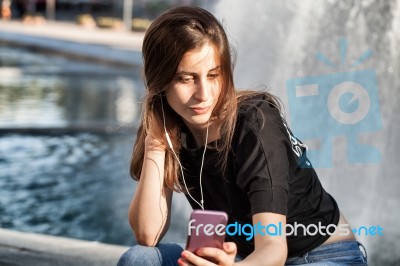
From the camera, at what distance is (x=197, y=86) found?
7.55 ft

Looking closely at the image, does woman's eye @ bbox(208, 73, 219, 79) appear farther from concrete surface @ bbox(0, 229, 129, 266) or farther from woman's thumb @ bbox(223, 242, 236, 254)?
concrete surface @ bbox(0, 229, 129, 266)

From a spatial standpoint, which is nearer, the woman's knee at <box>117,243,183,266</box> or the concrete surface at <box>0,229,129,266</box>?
the woman's knee at <box>117,243,183,266</box>

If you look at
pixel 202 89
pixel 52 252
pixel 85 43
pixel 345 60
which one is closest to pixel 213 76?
pixel 202 89

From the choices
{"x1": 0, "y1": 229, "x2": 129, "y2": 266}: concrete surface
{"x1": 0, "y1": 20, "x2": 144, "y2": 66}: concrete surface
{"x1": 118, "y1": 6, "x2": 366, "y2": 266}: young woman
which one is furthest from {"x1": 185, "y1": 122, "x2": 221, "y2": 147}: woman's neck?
{"x1": 0, "y1": 20, "x2": 144, "y2": 66}: concrete surface

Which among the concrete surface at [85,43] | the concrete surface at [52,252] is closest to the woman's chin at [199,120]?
the concrete surface at [52,252]

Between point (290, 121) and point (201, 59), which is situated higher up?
point (201, 59)

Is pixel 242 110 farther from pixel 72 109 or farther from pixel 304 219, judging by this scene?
pixel 72 109

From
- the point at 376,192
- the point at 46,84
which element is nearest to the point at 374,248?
the point at 376,192

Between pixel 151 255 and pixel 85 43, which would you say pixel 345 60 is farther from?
pixel 85 43

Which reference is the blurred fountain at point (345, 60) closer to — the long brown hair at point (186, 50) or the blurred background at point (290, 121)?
the blurred background at point (290, 121)

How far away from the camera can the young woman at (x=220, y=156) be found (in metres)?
2.21

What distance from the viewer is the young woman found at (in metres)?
2.21

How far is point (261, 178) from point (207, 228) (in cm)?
24

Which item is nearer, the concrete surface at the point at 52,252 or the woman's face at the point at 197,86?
the woman's face at the point at 197,86
